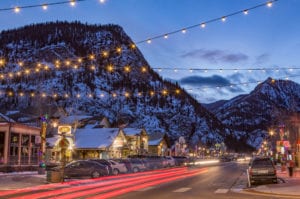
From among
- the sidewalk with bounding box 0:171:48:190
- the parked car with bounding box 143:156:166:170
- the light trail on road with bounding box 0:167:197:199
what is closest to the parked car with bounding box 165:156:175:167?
the parked car with bounding box 143:156:166:170

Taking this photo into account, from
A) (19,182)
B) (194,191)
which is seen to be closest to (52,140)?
(19,182)

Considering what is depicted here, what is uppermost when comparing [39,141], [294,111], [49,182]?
[294,111]

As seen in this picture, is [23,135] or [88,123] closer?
[23,135]

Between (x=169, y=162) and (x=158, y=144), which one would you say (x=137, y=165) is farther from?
(x=158, y=144)

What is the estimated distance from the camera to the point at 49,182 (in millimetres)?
30000

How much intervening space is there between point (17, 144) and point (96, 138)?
22797 millimetres

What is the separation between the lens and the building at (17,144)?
154 feet

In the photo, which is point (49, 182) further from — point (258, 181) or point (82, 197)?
point (258, 181)

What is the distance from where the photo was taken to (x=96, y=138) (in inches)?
2857

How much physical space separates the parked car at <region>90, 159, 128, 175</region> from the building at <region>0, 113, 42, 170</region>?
716cm

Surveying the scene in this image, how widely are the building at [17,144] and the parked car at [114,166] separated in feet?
23.5

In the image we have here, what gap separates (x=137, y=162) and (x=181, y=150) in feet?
254

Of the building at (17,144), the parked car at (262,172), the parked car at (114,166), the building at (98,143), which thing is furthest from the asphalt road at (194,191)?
the building at (98,143)

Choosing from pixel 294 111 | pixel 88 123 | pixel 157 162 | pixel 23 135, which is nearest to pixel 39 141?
pixel 23 135
